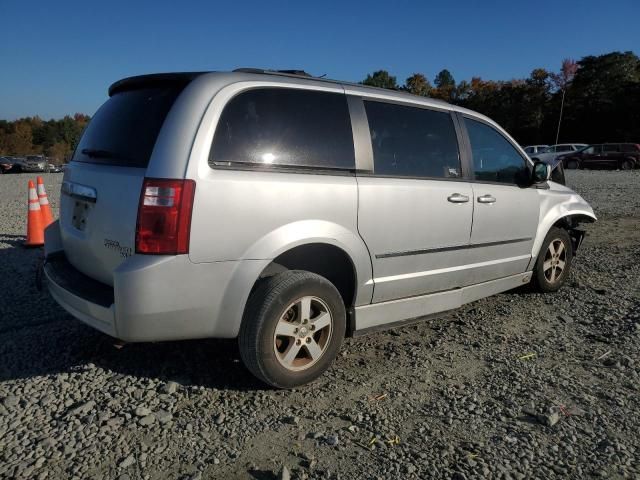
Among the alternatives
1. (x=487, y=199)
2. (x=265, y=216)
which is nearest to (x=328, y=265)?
(x=265, y=216)

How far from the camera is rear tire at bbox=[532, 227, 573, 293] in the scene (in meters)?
4.78

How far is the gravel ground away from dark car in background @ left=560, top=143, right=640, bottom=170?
1188 inches

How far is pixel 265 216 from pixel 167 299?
0.68 m

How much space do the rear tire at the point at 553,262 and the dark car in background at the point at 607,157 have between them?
28.5 meters

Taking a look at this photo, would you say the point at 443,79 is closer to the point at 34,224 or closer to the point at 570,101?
the point at 570,101

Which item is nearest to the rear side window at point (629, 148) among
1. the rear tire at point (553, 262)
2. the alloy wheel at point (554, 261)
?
the rear tire at point (553, 262)

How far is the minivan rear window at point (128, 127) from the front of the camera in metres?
2.75

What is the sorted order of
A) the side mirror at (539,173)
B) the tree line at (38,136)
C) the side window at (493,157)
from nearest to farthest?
the side window at (493,157) → the side mirror at (539,173) → the tree line at (38,136)

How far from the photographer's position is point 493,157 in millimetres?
4254

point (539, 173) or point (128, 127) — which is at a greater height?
point (128, 127)

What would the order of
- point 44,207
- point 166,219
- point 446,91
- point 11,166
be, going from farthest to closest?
point 446,91 < point 11,166 < point 44,207 < point 166,219

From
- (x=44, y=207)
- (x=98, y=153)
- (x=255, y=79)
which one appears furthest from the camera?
(x=44, y=207)

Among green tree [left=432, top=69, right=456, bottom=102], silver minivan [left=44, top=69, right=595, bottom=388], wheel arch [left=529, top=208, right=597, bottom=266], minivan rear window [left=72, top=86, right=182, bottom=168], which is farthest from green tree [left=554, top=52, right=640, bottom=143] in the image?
minivan rear window [left=72, top=86, right=182, bottom=168]

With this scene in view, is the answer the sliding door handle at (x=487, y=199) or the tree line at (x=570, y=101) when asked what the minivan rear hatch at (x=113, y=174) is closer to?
the sliding door handle at (x=487, y=199)
